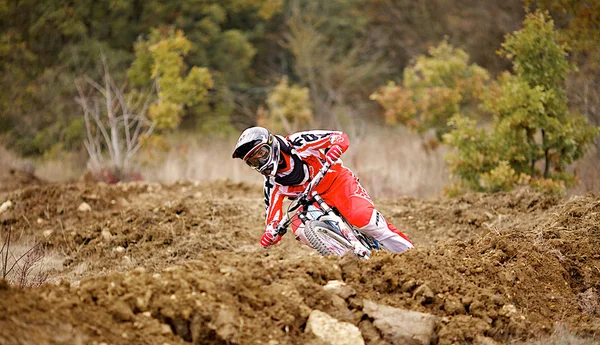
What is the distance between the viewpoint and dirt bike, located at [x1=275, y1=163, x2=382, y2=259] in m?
→ 6.87

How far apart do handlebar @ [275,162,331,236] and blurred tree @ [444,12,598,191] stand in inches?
201

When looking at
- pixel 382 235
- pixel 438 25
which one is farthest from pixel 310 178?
pixel 438 25

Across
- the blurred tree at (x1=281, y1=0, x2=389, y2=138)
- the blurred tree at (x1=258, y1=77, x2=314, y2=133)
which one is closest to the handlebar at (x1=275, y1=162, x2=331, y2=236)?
the blurred tree at (x1=258, y1=77, x2=314, y2=133)

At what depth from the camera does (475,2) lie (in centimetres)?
2945

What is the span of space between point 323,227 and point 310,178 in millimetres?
564

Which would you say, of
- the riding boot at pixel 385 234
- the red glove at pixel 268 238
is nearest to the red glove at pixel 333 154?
the riding boot at pixel 385 234

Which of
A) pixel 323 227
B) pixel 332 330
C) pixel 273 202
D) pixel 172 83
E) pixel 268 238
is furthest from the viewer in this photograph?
pixel 172 83

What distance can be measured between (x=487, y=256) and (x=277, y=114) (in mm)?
15743

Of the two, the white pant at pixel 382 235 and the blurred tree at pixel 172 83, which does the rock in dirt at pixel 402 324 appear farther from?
the blurred tree at pixel 172 83

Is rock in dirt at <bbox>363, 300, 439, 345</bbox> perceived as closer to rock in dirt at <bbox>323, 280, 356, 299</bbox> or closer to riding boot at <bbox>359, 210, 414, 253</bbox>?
rock in dirt at <bbox>323, 280, 356, 299</bbox>

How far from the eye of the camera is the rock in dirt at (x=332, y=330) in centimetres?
527

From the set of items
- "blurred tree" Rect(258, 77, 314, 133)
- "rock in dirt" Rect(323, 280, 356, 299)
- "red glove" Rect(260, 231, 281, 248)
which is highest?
"red glove" Rect(260, 231, 281, 248)

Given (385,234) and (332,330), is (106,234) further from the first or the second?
(332,330)

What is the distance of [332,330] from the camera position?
17.5 ft
